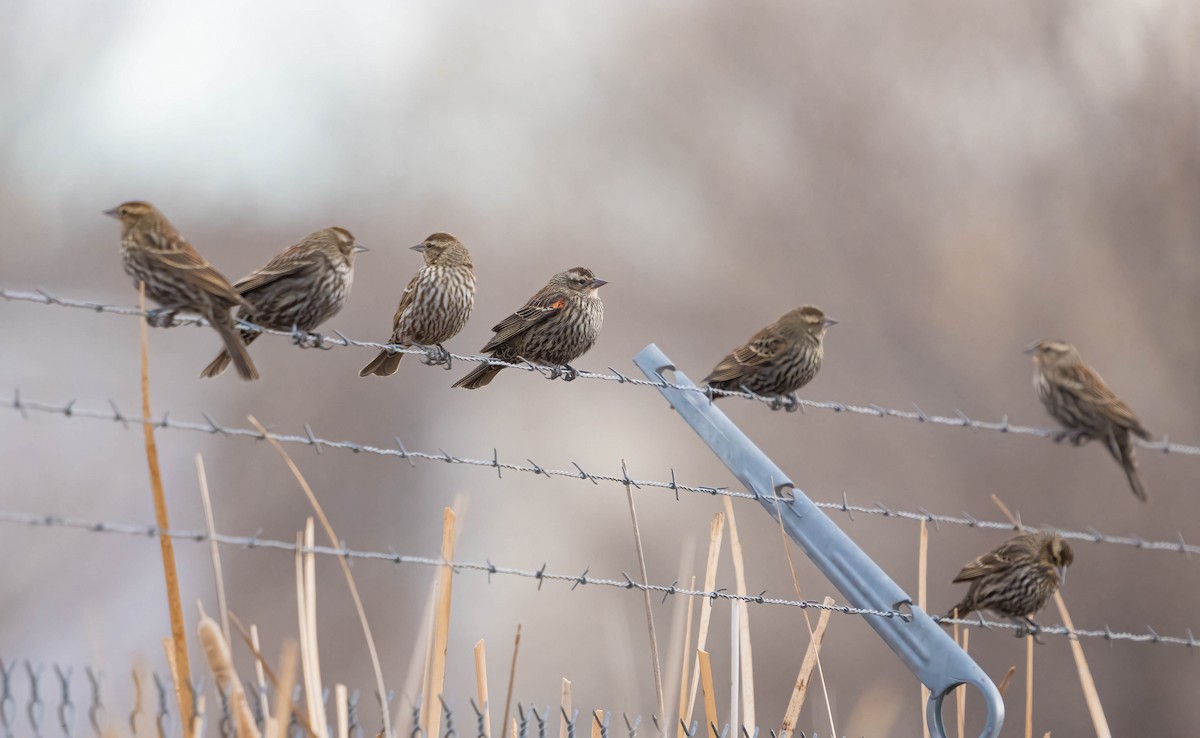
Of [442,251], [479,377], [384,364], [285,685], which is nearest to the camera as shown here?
[285,685]

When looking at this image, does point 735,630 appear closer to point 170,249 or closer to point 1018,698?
point 170,249

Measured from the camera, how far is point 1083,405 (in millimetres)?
3238

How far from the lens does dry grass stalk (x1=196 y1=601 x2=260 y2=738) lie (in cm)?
232

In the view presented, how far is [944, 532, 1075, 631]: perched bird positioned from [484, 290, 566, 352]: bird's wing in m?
1.88

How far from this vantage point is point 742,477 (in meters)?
3.51

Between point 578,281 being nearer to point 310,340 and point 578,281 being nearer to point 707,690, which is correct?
point 310,340

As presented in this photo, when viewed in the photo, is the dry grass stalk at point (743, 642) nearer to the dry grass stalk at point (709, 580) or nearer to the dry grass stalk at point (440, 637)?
the dry grass stalk at point (709, 580)

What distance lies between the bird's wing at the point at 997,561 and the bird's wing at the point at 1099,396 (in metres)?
0.86

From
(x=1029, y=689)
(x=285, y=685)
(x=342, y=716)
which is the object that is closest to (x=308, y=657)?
(x=342, y=716)

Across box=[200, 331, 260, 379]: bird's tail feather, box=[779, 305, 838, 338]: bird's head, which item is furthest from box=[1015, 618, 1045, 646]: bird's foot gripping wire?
box=[200, 331, 260, 379]: bird's tail feather

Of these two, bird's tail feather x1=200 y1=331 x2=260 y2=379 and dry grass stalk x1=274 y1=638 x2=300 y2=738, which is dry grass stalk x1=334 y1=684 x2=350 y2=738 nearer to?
dry grass stalk x1=274 y1=638 x2=300 y2=738

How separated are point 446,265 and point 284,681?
2.65m

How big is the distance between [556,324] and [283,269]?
4.73 ft

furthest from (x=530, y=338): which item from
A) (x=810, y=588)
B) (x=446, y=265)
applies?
(x=810, y=588)
